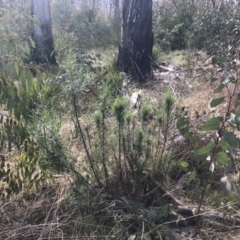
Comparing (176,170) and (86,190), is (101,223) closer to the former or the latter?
(86,190)

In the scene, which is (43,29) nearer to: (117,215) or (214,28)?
(214,28)

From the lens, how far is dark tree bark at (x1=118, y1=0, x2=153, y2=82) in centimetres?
677

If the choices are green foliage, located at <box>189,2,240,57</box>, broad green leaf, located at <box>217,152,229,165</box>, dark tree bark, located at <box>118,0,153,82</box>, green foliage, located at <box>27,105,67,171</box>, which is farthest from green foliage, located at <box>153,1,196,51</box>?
broad green leaf, located at <box>217,152,229,165</box>

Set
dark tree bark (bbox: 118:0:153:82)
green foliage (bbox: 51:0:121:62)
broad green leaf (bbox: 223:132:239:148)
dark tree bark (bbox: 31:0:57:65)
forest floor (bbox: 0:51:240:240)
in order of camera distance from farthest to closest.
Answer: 1. green foliage (bbox: 51:0:121:62)
2. dark tree bark (bbox: 31:0:57:65)
3. dark tree bark (bbox: 118:0:153:82)
4. forest floor (bbox: 0:51:240:240)
5. broad green leaf (bbox: 223:132:239:148)

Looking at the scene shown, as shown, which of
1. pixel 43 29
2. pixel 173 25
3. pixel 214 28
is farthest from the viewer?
pixel 173 25

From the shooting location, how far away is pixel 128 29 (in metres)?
6.87

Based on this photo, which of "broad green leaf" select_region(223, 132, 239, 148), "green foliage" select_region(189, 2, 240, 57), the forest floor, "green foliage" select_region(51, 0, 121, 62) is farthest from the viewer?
"green foliage" select_region(51, 0, 121, 62)

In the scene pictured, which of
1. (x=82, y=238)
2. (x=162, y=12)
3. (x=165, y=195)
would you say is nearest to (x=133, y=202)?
(x=165, y=195)

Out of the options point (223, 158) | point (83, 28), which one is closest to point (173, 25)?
point (83, 28)

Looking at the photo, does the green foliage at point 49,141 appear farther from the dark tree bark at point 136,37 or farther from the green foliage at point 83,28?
the green foliage at point 83,28

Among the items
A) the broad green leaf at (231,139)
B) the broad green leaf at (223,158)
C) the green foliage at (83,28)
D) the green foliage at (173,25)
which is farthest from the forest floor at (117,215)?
the green foliage at (173,25)

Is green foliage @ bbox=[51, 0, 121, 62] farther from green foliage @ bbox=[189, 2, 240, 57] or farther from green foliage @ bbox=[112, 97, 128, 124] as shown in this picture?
green foliage @ bbox=[112, 97, 128, 124]

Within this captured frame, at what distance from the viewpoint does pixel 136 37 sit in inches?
270

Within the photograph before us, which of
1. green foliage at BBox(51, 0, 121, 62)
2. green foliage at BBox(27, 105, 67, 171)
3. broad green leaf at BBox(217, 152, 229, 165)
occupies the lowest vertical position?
green foliage at BBox(51, 0, 121, 62)
